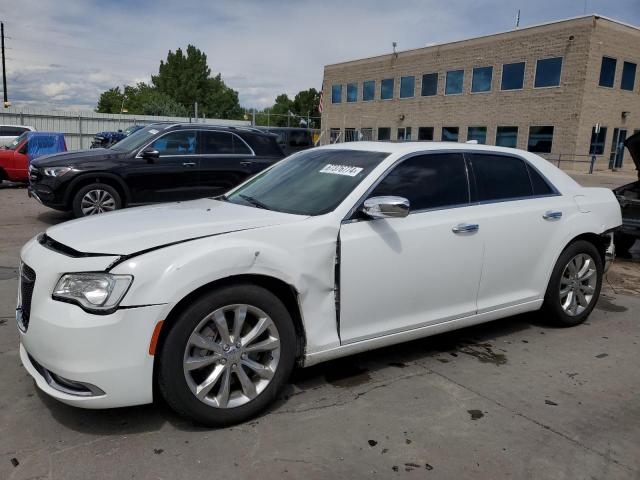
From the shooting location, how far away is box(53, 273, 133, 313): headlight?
8.63 ft

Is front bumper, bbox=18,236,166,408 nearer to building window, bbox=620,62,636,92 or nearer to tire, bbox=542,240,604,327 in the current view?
tire, bbox=542,240,604,327

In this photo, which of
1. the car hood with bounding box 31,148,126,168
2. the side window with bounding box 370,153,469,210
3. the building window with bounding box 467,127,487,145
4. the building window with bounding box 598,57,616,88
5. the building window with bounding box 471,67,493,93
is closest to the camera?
the side window with bounding box 370,153,469,210

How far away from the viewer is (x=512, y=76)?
32.9 m

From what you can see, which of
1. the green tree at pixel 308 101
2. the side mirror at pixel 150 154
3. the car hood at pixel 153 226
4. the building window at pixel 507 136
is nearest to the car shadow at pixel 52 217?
the side mirror at pixel 150 154

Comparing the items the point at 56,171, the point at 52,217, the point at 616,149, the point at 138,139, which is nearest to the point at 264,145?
the point at 138,139

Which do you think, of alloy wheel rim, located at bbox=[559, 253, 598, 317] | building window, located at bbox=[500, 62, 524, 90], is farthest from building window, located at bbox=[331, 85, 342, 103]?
alloy wheel rim, located at bbox=[559, 253, 598, 317]

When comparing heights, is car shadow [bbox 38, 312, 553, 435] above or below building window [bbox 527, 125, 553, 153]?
below

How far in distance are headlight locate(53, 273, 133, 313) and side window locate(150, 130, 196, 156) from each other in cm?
675

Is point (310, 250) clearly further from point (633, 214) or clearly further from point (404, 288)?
point (633, 214)

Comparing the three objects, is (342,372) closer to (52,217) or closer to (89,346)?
(89,346)

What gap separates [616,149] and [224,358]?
113 feet

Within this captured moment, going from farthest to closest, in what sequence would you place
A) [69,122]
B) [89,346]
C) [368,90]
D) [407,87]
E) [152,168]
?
1. [368,90]
2. [407,87]
3. [69,122]
4. [152,168]
5. [89,346]

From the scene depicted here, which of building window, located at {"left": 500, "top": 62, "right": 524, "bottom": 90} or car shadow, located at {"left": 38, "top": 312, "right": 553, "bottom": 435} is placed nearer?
car shadow, located at {"left": 38, "top": 312, "right": 553, "bottom": 435}

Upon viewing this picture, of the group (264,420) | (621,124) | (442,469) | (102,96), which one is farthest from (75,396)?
(102,96)
